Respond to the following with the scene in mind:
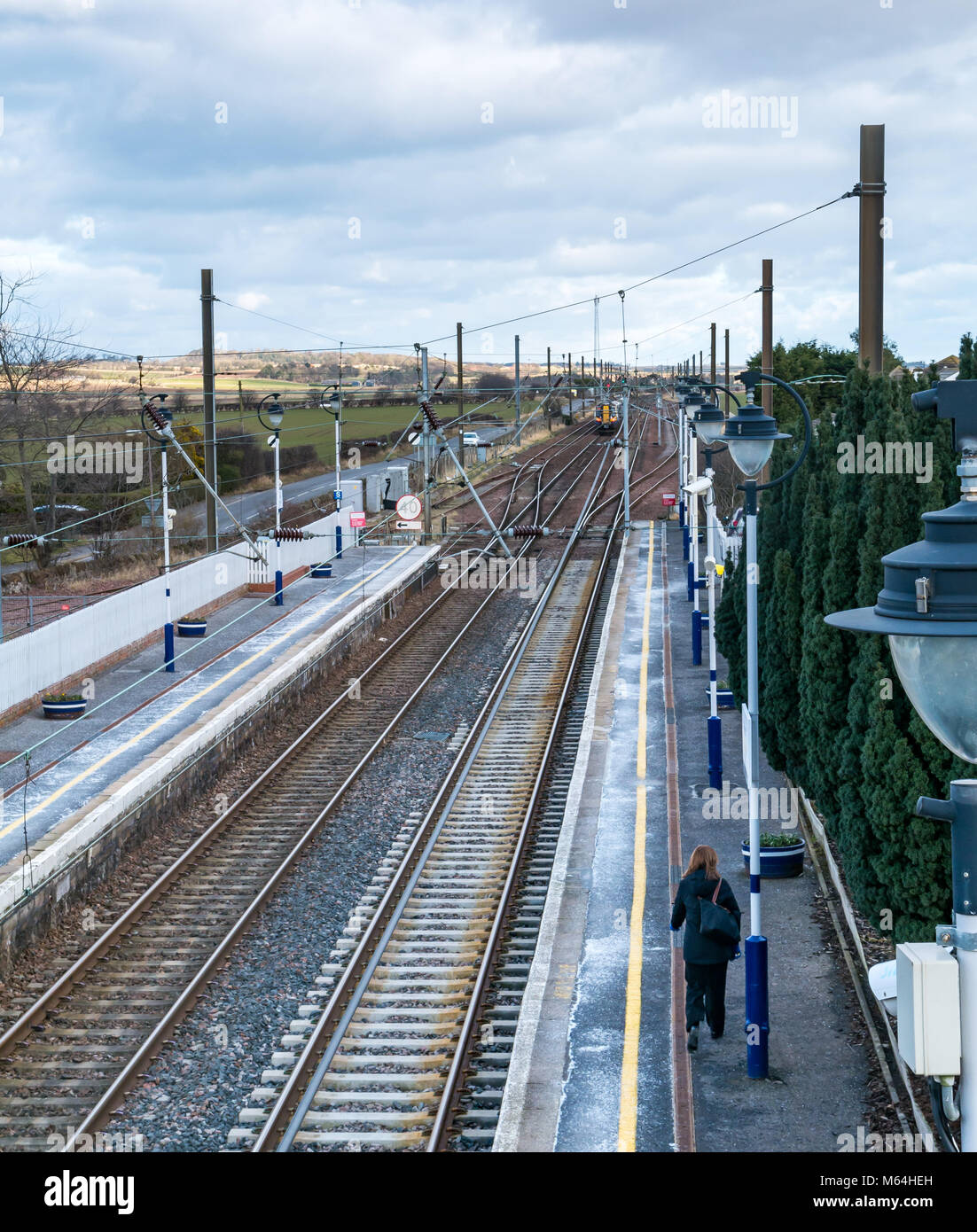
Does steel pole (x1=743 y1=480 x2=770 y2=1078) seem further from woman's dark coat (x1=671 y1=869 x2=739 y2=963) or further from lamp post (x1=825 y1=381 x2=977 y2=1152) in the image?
lamp post (x1=825 y1=381 x2=977 y2=1152)

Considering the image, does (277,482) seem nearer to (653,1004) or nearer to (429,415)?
(429,415)

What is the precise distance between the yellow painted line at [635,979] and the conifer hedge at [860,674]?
6.76 feet

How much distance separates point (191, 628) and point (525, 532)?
16.7m

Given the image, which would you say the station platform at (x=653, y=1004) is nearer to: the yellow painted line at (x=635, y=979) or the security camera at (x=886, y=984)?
the yellow painted line at (x=635, y=979)

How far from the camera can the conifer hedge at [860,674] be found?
10.2 m

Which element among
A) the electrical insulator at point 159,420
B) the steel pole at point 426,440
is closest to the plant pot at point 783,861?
the electrical insulator at point 159,420

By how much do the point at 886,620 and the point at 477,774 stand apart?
59.4ft

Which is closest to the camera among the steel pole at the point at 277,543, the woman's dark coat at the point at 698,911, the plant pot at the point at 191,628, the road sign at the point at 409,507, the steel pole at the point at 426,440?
the woman's dark coat at the point at 698,911

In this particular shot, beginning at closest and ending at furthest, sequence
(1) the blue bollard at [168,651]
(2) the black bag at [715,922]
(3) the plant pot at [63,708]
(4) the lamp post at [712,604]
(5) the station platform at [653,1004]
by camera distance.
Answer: (5) the station platform at [653,1004] < (2) the black bag at [715,922] < (4) the lamp post at [712,604] < (3) the plant pot at [63,708] < (1) the blue bollard at [168,651]

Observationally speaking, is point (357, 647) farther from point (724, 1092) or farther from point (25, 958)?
point (724, 1092)

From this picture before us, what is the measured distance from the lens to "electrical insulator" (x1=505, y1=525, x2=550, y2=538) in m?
45.2

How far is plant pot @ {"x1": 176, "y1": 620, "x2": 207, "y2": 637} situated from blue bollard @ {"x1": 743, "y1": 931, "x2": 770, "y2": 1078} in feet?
70.1

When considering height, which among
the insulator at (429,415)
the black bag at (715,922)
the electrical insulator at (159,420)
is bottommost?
the black bag at (715,922)
